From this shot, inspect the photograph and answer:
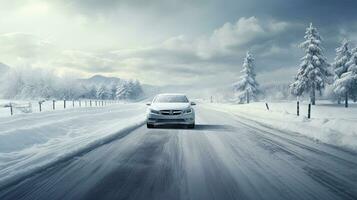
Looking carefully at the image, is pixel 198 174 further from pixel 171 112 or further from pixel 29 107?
pixel 29 107

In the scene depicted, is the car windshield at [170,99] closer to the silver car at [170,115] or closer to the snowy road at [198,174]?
the silver car at [170,115]

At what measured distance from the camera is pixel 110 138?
1124 centimetres

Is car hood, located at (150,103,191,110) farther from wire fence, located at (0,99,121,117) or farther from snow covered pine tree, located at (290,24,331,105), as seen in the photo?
snow covered pine tree, located at (290,24,331,105)

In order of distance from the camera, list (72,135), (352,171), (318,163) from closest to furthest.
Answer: (352,171), (318,163), (72,135)

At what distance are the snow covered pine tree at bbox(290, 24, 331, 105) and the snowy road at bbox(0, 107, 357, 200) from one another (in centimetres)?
4928

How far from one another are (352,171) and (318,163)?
2.66 ft

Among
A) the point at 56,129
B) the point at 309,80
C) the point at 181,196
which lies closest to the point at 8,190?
the point at 181,196

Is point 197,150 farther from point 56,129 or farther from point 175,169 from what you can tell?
point 56,129

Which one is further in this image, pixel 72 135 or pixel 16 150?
pixel 72 135

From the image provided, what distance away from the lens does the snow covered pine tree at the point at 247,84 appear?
2753 inches

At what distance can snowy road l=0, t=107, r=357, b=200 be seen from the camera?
15.1 ft

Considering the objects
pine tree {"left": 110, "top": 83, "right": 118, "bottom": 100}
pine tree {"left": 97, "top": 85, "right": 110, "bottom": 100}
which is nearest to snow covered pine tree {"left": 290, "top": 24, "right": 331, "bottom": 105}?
pine tree {"left": 97, "top": 85, "right": 110, "bottom": 100}

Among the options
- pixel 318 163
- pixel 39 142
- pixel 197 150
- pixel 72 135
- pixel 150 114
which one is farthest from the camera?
pixel 150 114

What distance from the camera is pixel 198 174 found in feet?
19.1
